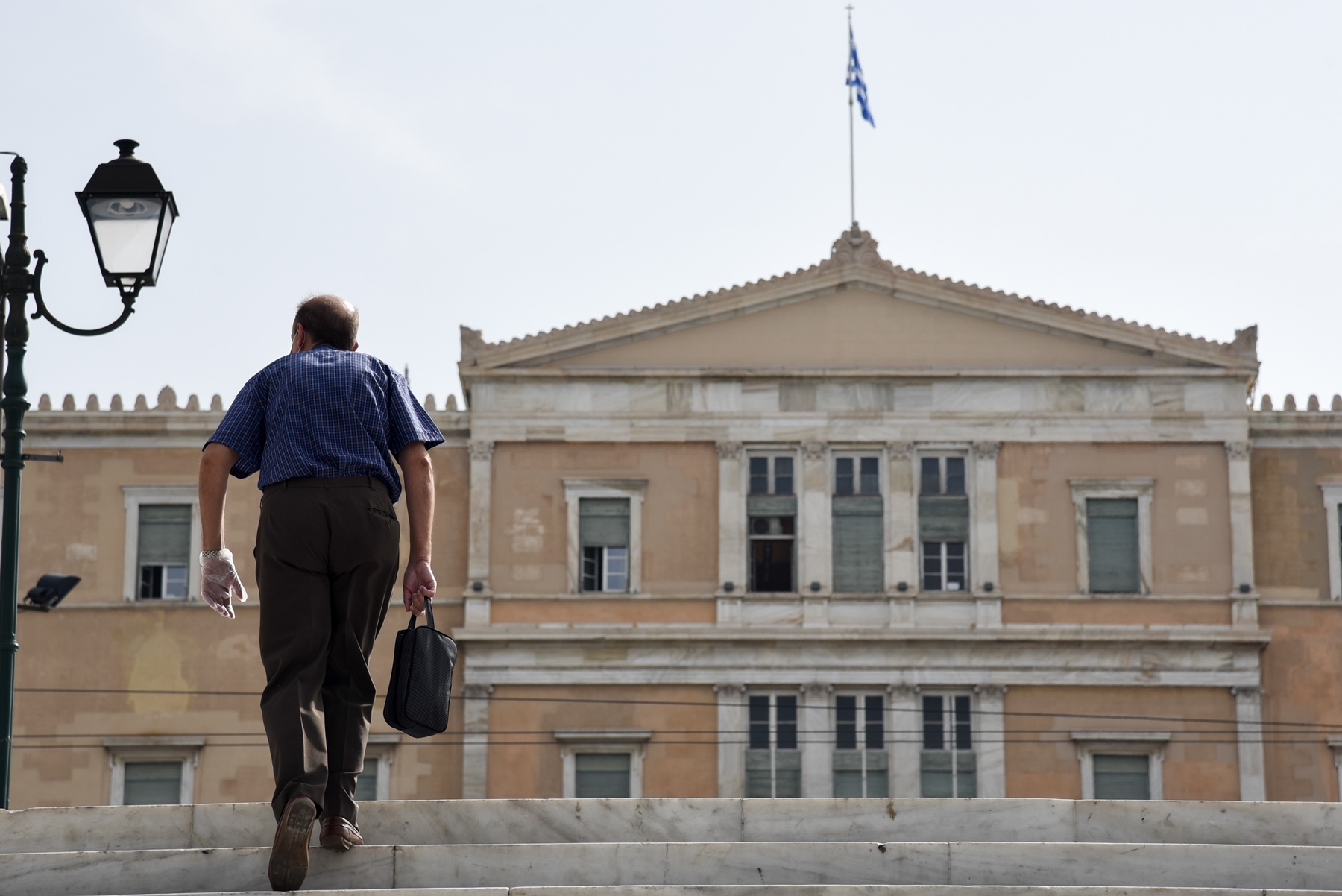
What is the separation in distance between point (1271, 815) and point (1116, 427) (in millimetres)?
20584

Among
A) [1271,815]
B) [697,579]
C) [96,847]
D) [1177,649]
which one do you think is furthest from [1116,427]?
[96,847]

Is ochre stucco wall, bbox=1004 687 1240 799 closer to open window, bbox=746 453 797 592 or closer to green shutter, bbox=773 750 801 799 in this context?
green shutter, bbox=773 750 801 799

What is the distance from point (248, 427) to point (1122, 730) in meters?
22.5

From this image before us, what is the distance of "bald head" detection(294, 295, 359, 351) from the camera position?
7230 mm

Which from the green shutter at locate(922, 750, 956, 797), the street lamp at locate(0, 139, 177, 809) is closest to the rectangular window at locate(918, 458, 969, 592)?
the green shutter at locate(922, 750, 956, 797)

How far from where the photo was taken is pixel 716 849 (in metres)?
7.69

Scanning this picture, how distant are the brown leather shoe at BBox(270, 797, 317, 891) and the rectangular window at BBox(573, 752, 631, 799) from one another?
21412 mm

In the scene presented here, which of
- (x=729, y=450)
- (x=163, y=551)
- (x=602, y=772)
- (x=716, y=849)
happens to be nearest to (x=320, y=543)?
(x=716, y=849)

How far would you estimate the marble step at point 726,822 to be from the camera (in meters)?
8.27

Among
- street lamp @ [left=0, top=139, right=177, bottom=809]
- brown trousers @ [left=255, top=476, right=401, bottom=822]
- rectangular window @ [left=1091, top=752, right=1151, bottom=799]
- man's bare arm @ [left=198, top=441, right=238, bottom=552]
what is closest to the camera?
brown trousers @ [left=255, top=476, right=401, bottom=822]

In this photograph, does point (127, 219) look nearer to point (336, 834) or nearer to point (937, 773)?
point (336, 834)

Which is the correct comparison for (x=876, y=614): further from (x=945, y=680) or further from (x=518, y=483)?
(x=518, y=483)

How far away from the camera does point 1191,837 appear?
8.52 m

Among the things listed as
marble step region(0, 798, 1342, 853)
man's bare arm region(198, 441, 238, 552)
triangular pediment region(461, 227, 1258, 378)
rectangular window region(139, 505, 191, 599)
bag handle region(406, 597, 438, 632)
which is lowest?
marble step region(0, 798, 1342, 853)
